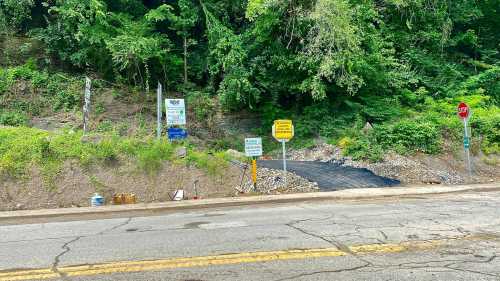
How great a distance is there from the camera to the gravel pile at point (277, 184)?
15359 millimetres

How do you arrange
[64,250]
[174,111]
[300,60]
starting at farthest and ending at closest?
[300,60]
[174,111]
[64,250]

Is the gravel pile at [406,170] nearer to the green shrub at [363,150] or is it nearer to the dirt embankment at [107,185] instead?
the green shrub at [363,150]

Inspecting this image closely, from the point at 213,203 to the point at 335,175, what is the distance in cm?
556

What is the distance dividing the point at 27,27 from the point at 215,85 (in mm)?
12913

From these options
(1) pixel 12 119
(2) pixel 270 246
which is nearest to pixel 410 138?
(2) pixel 270 246

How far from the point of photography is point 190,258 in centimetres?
651

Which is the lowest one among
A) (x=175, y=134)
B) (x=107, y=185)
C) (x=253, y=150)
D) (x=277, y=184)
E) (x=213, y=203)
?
(x=213, y=203)

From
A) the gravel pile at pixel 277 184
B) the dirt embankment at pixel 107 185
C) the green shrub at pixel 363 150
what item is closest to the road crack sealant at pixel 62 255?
the dirt embankment at pixel 107 185

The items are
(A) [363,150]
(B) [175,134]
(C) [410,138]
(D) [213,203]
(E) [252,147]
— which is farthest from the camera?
(C) [410,138]

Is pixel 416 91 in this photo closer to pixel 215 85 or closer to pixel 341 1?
pixel 341 1

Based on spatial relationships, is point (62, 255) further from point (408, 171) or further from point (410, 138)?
point (410, 138)

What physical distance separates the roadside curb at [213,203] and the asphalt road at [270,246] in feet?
5.15

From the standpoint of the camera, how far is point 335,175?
16.9m

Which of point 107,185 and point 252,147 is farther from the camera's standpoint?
point 252,147
